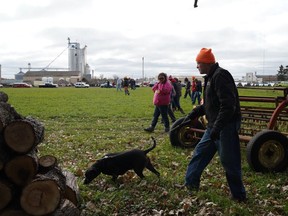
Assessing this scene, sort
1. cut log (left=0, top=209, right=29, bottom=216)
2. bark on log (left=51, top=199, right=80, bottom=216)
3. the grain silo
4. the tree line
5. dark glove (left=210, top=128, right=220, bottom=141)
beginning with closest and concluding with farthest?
cut log (left=0, top=209, right=29, bottom=216) → bark on log (left=51, top=199, right=80, bottom=216) → dark glove (left=210, top=128, right=220, bottom=141) → the tree line → the grain silo

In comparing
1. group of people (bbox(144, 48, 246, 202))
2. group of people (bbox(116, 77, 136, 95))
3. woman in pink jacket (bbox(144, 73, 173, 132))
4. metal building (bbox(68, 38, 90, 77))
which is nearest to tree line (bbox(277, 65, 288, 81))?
group of people (bbox(116, 77, 136, 95))

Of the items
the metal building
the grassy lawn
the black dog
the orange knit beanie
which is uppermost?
the metal building

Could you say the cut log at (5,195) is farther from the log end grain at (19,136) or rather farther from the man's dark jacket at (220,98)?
the man's dark jacket at (220,98)

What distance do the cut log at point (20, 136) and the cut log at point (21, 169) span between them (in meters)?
0.10

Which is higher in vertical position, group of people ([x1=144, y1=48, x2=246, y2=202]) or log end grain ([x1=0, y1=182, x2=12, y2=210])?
group of people ([x1=144, y1=48, x2=246, y2=202])

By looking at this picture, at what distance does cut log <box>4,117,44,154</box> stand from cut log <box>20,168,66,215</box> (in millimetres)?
417

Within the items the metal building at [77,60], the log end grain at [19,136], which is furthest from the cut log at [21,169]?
the metal building at [77,60]

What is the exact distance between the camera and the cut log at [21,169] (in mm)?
4445

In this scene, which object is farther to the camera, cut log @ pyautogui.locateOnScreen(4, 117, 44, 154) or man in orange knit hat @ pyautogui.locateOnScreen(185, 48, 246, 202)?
man in orange knit hat @ pyautogui.locateOnScreen(185, 48, 246, 202)

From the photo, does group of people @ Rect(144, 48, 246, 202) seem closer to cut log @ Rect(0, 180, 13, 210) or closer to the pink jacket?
cut log @ Rect(0, 180, 13, 210)

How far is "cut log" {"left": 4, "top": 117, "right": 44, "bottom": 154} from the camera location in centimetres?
448

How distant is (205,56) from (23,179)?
114 inches

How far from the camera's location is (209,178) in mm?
6820

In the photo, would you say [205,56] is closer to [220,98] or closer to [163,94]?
[220,98]
